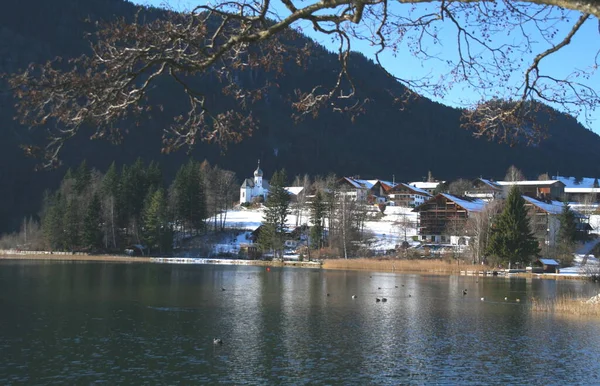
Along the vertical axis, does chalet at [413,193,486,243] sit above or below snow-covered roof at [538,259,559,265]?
above

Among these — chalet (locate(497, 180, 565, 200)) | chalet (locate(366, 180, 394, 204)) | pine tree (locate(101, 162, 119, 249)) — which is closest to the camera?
pine tree (locate(101, 162, 119, 249))

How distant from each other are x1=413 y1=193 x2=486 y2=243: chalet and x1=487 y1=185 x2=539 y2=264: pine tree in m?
19.5

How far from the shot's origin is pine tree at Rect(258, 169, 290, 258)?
78688 millimetres

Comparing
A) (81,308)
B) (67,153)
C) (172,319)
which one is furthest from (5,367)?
(67,153)

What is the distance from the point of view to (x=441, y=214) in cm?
8656

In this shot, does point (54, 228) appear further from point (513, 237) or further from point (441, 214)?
point (513, 237)

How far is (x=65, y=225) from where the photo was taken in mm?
82125

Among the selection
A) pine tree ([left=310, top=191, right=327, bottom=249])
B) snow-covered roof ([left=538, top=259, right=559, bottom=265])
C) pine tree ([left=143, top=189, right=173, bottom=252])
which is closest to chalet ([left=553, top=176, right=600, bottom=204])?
snow-covered roof ([left=538, top=259, right=559, bottom=265])

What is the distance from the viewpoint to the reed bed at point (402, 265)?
62.1 metres

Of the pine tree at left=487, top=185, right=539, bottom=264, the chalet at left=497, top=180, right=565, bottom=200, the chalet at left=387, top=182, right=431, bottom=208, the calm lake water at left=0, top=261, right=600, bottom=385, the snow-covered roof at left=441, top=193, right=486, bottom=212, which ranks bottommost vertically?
the calm lake water at left=0, top=261, right=600, bottom=385

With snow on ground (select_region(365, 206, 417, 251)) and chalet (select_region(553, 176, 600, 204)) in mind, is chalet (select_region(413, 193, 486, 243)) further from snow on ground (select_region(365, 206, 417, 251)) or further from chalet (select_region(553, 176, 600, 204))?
chalet (select_region(553, 176, 600, 204))

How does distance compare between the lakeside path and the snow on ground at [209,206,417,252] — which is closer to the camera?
the lakeside path

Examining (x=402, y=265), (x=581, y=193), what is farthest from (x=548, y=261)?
(x=581, y=193)

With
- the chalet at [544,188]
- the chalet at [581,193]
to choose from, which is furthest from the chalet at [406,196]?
the chalet at [581,193]
